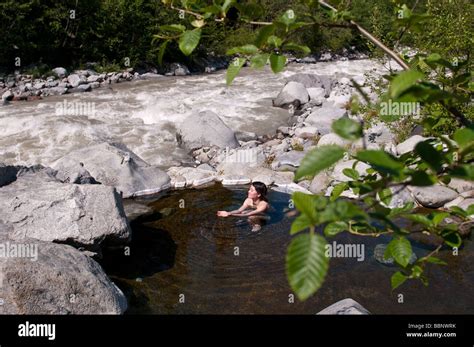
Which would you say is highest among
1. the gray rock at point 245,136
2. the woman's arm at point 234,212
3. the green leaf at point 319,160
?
the green leaf at point 319,160

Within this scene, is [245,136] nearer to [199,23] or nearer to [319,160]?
[199,23]

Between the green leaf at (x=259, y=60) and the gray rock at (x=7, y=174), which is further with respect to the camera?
the gray rock at (x=7, y=174)

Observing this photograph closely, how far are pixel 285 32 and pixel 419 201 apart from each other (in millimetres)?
7554

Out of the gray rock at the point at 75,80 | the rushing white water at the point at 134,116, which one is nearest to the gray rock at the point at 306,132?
the rushing white water at the point at 134,116

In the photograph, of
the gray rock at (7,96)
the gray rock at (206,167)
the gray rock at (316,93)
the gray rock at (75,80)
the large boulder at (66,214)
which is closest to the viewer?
the large boulder at (66,214)

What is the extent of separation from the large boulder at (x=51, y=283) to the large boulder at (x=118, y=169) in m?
3.87

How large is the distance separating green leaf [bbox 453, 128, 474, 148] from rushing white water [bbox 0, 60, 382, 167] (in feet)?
31.6

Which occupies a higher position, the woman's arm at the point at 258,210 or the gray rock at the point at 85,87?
the woman's arm at the point at 258,210

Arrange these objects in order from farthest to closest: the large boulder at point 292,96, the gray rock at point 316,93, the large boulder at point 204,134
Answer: the gray rock at point 316,93
the large boulder at point 292,96
the large boulder at point 204,134

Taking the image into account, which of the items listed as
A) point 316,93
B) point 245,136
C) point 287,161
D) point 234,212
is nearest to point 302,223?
point 234,212

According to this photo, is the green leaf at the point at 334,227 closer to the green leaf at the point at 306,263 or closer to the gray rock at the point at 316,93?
the green leaf at the point at 306,263

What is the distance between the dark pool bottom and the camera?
17.3 ft

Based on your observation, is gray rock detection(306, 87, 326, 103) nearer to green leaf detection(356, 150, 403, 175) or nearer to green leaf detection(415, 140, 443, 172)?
green leaf detection(415, 140, 443, 172)

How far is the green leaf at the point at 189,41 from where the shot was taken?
1.42 metres
